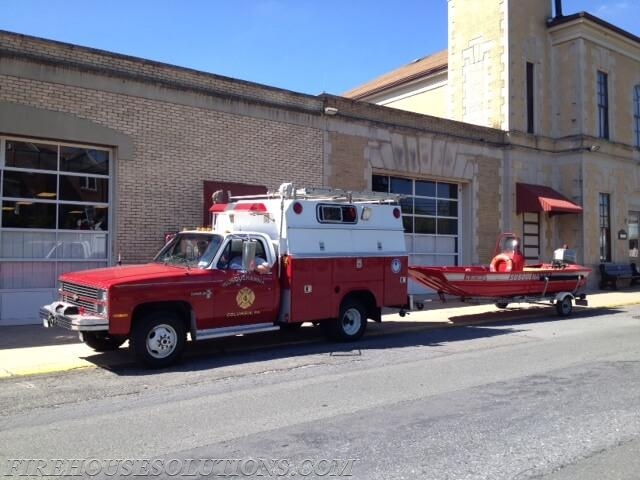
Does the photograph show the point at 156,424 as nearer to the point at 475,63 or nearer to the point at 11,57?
the point at 11,57

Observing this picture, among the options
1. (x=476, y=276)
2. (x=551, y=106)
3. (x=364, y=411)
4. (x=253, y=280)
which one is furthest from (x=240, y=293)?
(x=551, y=106)

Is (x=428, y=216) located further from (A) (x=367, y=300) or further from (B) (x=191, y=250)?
(B) (x=191, y=250)

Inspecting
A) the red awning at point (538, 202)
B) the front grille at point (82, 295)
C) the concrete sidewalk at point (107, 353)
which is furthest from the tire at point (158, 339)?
the red awning at point (538, 202)

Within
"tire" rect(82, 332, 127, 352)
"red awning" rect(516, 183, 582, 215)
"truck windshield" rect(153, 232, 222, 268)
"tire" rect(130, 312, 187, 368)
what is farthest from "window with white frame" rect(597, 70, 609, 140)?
"tire" rect(82, 332, 127, 352)

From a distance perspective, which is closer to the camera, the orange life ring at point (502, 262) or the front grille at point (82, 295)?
the front grille at point (82, 295)

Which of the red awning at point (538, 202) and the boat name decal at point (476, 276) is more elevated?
the red awning at point (538, 202)

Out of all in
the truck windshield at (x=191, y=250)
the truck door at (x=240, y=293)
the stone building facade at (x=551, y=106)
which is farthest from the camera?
the stone building facade at (x=551, y=106)

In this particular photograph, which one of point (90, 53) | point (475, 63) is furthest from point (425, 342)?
point (475, 63)

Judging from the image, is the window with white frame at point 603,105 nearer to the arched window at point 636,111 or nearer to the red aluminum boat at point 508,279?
the arched window at point 636,111

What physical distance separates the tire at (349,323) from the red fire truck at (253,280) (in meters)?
0.02

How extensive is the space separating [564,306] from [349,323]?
719 cm

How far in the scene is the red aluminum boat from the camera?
13.5 meters

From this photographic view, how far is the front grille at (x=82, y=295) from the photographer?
27.4ft

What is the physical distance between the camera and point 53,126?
12375 millimetres
